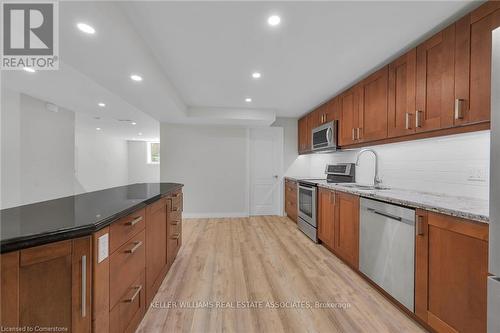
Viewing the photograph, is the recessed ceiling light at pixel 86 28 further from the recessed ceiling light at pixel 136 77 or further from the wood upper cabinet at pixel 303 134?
the wood upper cabinet at pixel 303 134

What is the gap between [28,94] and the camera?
3160 millimetres

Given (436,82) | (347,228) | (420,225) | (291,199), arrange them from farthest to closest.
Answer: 1. (291,199)
2. (347,228)
3. (436,82)
4. (420,225)

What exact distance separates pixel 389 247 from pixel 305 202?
1.84 m

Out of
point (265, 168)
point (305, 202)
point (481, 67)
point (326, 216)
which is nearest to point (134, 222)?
point (326, 216)

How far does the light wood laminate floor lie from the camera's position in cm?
159

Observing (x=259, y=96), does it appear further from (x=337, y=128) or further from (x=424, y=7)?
(x=424, y=7)

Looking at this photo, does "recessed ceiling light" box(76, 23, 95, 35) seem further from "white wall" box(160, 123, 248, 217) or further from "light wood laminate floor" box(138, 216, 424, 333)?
"white wall" box(160, 123, 248, 217)

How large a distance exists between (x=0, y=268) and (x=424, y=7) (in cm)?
282

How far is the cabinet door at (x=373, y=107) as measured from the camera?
234cm

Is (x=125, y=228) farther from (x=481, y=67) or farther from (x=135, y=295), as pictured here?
(x=481, y=67)

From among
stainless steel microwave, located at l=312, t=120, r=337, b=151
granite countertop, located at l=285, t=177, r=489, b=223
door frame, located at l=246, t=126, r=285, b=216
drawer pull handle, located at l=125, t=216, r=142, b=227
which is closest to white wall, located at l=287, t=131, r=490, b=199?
granite countertop, located at l=285, t=177, r=489, b=223

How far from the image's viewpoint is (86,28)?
1.42 m

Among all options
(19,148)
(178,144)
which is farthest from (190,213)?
(19,148)

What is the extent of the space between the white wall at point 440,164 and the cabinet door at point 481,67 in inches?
17.0
